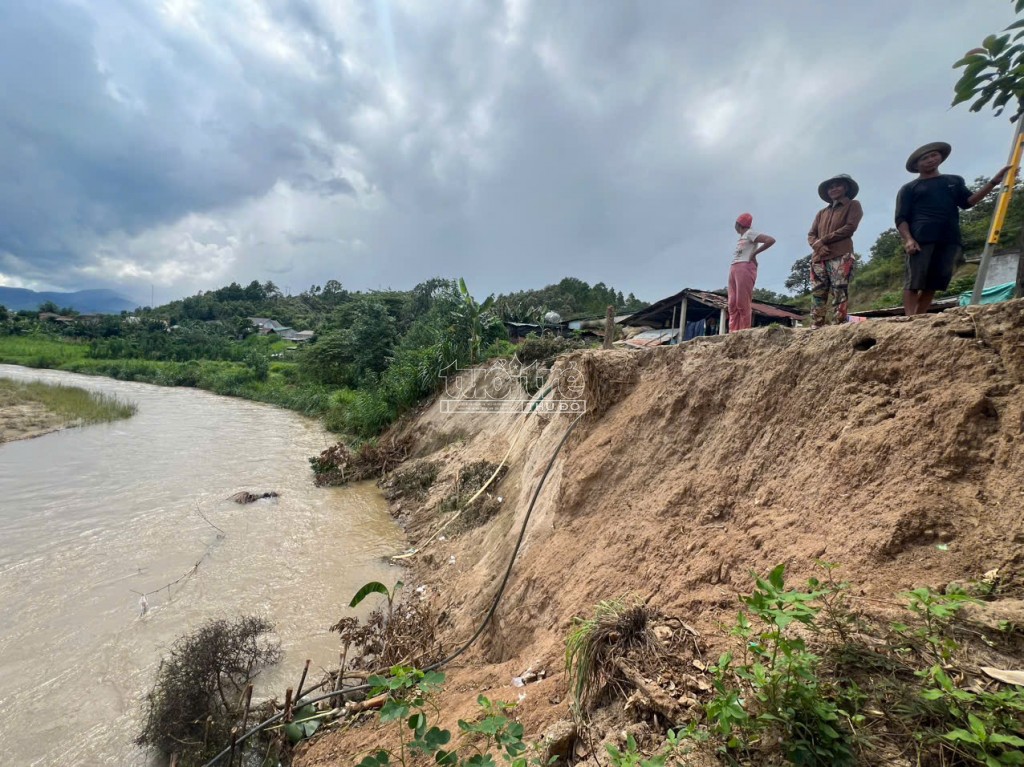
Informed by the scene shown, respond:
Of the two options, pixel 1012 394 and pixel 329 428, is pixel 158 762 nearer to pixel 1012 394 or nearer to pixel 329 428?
pixel 1012 394

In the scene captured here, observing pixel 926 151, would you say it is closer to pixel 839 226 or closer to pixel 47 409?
pixel 839 226

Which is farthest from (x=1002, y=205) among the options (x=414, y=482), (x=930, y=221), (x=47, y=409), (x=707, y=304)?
(x=47, y=409)

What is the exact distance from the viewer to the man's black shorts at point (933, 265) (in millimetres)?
3508

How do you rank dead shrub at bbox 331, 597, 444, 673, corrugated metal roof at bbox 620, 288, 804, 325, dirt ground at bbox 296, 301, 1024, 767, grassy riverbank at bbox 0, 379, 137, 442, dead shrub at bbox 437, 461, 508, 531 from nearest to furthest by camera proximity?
dirt ground at bbox 296, 301, 1024, 767 < dead shrub at bbox 331, 597, 444, 673 < dead shrub at bbox 437, 461, 508, 531 < corrugated metal roof at bbox 620, 288, 804, 325 < grassy riverbank at bbox 0, 379, 137, 442

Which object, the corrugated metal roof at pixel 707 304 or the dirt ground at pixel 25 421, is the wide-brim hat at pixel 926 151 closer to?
the corrugated metal roof at pixel 707 304

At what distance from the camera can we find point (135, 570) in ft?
19.8

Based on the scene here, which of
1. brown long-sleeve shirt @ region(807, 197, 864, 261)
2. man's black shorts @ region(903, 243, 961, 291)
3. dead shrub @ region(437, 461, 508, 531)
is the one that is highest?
brown long-sleeve shirt @ region(807, 197, 864, 261)

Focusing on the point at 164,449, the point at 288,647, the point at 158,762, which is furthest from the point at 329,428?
the point at 158,762

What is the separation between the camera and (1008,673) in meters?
1.30

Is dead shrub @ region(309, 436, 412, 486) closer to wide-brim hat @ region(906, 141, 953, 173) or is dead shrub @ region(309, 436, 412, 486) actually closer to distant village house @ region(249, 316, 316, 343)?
wide-brim hat @ region(906, 141, 953, 173)

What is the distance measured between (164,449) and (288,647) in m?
11.6

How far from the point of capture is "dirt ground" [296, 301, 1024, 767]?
6.46 ft

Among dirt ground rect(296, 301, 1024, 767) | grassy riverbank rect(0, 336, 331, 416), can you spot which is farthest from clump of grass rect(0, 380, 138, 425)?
dirt ground rect(296, 301, 1024, 767)

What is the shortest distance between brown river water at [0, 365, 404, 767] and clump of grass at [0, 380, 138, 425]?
455cm
